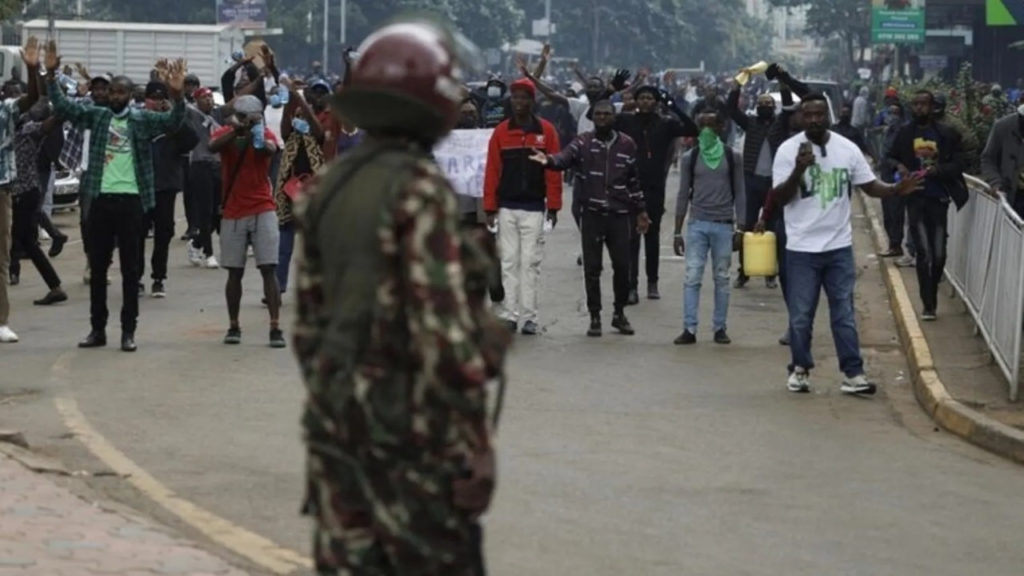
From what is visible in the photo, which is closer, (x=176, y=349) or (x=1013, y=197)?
(x=176, y=349)

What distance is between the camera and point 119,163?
1455 cm

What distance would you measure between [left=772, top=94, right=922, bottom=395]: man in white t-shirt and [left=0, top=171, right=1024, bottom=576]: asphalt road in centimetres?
62

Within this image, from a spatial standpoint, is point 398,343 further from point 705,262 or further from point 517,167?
point 705,262

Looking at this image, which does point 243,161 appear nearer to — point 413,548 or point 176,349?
point 176,349

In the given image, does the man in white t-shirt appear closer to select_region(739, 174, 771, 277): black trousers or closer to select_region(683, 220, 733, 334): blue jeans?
select_region(683, 220, 733, 334): blue jeans

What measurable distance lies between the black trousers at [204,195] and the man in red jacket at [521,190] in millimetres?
5460

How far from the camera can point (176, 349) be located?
14898 mm

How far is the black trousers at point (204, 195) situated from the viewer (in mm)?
20562

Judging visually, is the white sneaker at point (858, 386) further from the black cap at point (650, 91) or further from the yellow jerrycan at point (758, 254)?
the black cap at point (650, 91)

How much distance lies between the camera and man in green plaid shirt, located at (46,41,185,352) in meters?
14.5

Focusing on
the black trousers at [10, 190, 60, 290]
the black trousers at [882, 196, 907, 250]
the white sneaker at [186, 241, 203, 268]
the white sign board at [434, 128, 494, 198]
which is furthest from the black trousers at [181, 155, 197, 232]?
the black trousers at [882, 196, 907, 250]

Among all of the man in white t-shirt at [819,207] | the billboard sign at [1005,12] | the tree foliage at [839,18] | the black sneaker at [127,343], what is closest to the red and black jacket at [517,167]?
the black sneaker at [127,343]

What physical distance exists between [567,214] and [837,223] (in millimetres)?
17980

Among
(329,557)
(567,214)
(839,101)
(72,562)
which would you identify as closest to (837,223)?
(72,562)
